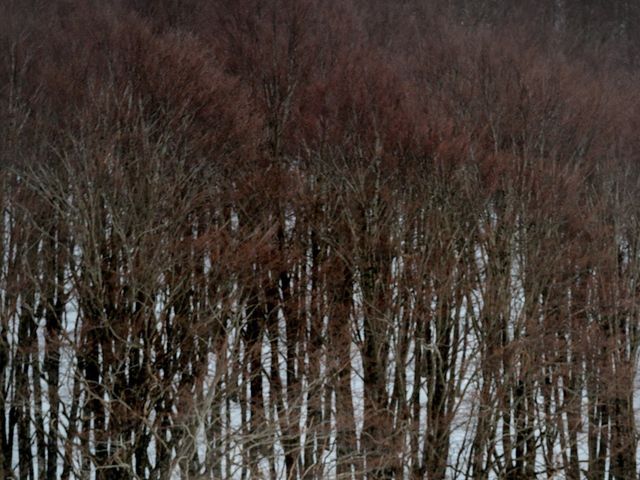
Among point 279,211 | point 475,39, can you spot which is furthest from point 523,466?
point 475,39

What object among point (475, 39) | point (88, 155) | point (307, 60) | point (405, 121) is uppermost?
point (475, 39)

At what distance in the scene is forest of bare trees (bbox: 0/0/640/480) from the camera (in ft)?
58.0

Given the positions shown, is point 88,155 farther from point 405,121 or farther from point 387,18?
point 387,18

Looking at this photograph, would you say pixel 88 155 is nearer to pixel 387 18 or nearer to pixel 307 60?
pixel 307 60

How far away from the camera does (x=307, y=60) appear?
24594 mm

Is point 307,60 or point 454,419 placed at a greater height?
point 307,60

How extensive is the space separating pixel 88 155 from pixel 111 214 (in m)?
1.39

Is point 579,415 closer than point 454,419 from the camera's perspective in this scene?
No

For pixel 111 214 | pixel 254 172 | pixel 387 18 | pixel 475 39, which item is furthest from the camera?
pixel 387 18

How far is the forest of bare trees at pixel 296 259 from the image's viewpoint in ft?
58.0

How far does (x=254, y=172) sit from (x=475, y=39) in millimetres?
17701

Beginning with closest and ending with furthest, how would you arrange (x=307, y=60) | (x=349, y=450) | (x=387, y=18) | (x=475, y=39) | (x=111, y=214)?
(x=111, y=214)
(x=349, y=450)
(x=307, y=60)
(x=475, y=39)
(x=387, y=18)

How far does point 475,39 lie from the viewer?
117ft

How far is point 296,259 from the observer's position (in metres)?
21.7
